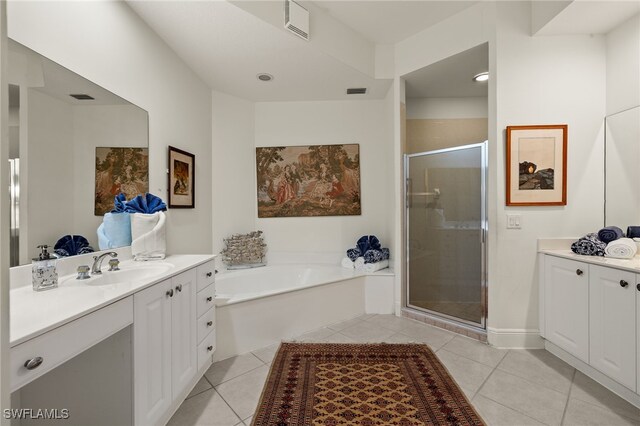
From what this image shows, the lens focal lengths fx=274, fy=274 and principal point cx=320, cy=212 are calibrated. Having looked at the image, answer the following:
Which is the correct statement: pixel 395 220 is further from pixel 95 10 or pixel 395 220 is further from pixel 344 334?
pixel 95 10

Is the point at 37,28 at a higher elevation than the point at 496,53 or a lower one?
lower

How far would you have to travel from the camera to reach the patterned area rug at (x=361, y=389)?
150cm

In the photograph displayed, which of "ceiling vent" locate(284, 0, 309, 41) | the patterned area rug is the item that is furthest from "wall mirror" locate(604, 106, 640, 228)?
"ceiling vent" locate(284, 0, 309, 41)

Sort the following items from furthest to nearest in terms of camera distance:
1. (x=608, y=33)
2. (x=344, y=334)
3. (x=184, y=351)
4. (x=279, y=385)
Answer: (x=344, y=334) → (x=608, y=33) → (x=279, y=385) → (x=184, y=351)

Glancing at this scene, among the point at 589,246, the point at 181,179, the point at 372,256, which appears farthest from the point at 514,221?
the point at 181,179

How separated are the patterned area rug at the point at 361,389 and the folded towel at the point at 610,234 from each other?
1463 mm

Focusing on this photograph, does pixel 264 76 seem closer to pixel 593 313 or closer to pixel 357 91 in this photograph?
pixel 357 91

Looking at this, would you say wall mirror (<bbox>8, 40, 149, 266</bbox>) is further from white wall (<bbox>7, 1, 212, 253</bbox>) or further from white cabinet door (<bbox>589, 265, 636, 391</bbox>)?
white cabinet door (<bbox>589, 265, 636, 391</bbox>)

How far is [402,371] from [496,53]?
2584 millimetres

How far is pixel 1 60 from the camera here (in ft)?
1.68

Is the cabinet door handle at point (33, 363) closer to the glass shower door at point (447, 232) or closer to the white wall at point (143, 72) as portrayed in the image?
the white wall at point (143, 72)

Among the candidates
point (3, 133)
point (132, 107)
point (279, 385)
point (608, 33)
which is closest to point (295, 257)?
point (279, 385)

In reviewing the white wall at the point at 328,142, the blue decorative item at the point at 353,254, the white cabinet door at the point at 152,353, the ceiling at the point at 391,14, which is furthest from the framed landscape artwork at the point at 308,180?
the white cabinet door at the point at 152,353

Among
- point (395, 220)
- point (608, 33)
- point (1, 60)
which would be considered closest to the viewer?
point (1, 60)
